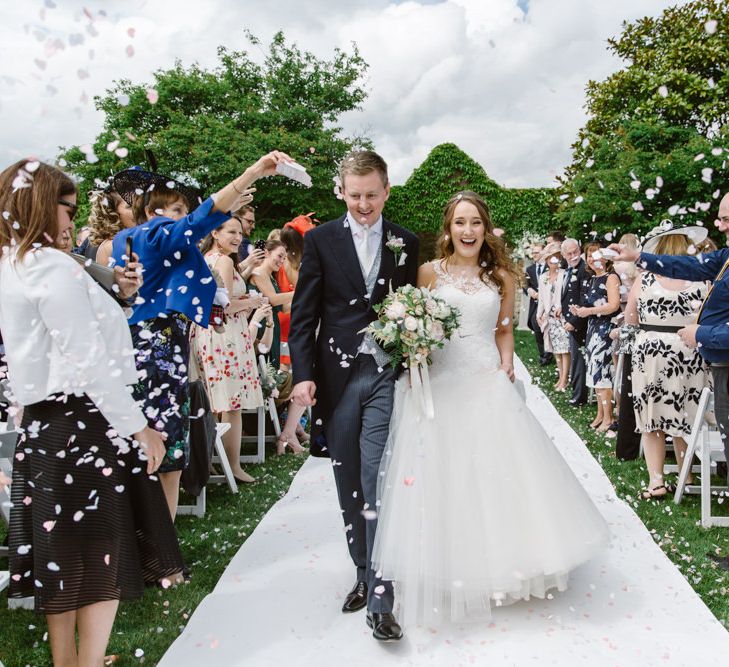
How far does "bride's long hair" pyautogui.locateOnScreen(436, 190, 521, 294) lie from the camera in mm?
3621

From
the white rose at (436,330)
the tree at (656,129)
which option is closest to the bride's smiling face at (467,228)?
the white rose at (436,330)

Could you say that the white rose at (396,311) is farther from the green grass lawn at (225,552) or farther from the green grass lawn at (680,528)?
the green grass lawn at (680,528)

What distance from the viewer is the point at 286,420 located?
6.89 metres

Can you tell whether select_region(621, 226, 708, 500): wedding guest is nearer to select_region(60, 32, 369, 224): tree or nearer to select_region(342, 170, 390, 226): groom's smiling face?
select_region(342, 170, 390, 226): groom's smiling face

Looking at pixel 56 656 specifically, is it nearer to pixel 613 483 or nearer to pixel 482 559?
pixel 482 559

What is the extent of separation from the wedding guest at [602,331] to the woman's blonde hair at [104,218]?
191 inches

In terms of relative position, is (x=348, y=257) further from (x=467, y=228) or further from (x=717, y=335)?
(x=717, y=335)

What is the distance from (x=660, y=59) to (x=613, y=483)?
13.2m

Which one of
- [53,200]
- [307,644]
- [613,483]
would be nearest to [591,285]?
[613,483]

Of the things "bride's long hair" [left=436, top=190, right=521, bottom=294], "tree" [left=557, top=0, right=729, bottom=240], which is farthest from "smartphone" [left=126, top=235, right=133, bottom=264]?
"tree" [left=557, top=0, right=729, bottom=240]

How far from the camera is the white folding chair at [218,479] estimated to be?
15.3 ft

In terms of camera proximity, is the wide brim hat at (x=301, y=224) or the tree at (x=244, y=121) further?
the tree at (x=244, y=121)

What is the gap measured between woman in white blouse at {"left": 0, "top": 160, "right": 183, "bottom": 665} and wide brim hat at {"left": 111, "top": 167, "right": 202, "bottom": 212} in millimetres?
1087

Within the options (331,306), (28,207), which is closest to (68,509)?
(28,207)
